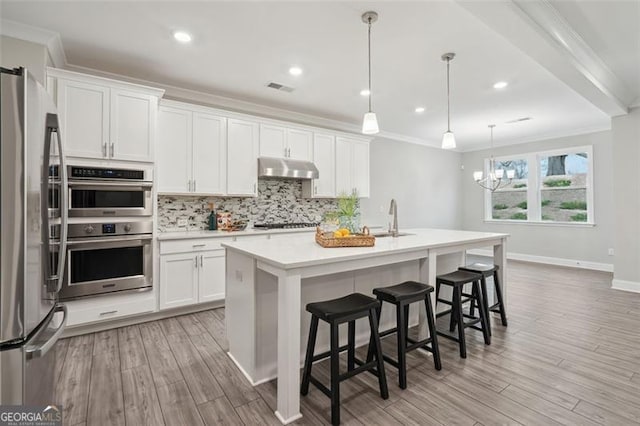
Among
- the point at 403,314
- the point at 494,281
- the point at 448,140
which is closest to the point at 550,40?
the point at 448,140

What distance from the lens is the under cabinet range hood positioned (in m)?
4.25

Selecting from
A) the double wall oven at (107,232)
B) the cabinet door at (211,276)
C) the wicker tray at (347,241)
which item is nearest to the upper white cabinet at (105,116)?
the double wall oven at (107,232)

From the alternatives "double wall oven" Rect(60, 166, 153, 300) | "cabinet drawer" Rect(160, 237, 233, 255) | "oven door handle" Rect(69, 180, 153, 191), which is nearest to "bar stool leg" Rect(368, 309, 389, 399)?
"cabinet drawer" Rect(160, 237, 233, 255)

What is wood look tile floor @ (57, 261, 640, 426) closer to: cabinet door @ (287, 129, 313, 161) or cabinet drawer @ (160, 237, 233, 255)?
cabinet drawer @ (160, 237, 233, 255)

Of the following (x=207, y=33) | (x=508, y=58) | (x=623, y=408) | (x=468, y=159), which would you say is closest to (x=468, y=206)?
(x=468, y=159)

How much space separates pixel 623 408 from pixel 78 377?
3609mm

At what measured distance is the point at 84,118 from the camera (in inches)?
116

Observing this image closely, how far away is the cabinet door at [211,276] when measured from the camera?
3592 mm

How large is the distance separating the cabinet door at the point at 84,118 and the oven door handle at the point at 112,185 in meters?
0.27

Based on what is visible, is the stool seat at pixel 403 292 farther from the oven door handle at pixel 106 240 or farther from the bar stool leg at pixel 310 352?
the oven door handle at pixel 106 240

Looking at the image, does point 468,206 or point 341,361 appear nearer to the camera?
point 341,361

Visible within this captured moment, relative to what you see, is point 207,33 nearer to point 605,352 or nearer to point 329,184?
point 329,184

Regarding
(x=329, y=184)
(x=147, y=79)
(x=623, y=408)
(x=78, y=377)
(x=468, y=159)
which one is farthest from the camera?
(x=468, y=159)

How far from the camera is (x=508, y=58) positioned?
3.19 metres
